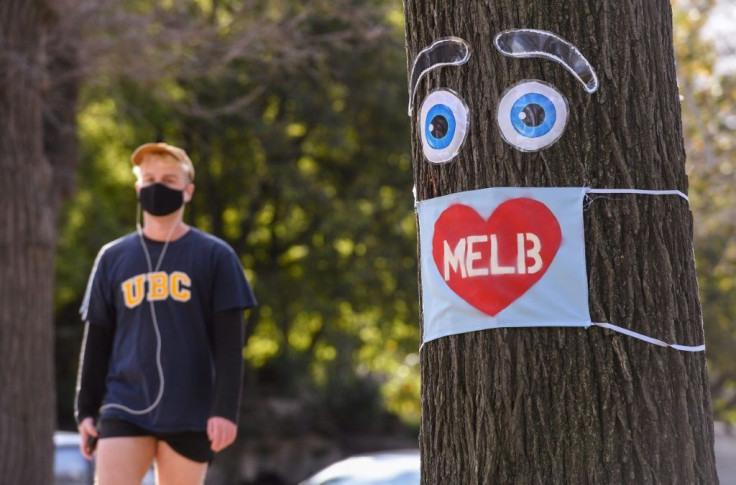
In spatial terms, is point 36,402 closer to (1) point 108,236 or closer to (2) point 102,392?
(2) point 102,392

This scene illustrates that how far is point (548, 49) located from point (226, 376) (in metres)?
2.16

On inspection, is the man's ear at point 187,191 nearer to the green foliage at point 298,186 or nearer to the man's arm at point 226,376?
the man's arm at point 226,376

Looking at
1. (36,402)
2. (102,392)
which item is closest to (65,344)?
(36,402)

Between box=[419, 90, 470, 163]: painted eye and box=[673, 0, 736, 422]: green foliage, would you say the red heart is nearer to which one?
box=[419, 90, 470, 163]: painted eye

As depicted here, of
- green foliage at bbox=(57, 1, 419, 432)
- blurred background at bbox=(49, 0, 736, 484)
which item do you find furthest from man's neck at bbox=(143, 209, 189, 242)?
green foliage at bbox=(57, 1, 419, 432)

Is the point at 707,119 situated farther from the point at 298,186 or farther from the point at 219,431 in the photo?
the point at 219,431

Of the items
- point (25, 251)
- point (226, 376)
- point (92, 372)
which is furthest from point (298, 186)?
point (226, 376)

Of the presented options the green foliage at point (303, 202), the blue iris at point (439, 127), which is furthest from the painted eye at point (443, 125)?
the green foliage at point (303, 202)

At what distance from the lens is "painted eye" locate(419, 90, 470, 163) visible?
3.53 m

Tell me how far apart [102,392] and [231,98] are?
51.1 feet

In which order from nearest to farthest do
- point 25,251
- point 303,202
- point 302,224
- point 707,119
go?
point 25,251 → point 707,119 → point 303,202 → point 302,224

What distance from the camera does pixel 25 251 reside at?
9.52 m

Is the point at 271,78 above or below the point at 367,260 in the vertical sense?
above

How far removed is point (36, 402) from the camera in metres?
9.34
